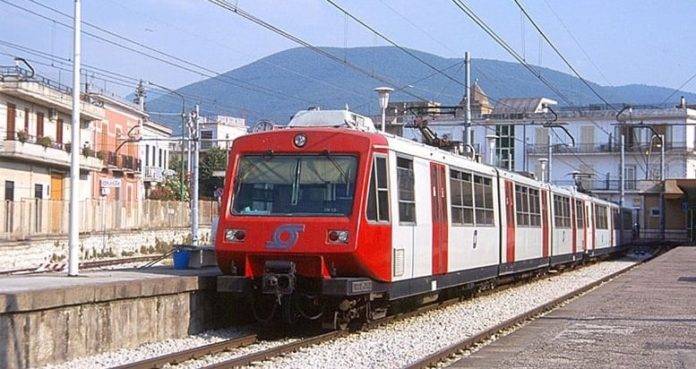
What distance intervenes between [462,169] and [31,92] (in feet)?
108

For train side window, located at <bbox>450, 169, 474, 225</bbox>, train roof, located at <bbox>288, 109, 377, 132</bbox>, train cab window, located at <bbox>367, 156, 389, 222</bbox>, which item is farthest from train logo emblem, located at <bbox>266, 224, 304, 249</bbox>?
train side window, located at <bbox>450, 169, 474, 225</bbox>

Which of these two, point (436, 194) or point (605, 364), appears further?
point (436, 194)

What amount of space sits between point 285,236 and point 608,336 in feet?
15.6

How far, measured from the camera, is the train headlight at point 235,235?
15328 millimetres

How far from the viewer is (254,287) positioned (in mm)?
15219

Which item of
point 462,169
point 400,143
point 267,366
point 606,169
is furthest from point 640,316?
point 606,169

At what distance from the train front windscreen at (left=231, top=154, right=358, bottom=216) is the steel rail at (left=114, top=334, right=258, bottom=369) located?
190cm

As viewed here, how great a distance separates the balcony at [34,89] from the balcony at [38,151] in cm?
180

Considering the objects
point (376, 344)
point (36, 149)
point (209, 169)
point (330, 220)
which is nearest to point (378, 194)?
point (330, 220)

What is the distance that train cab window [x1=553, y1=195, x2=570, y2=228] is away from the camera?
31.7 m

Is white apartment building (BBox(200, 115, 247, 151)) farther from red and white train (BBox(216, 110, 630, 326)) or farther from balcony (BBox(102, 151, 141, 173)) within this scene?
red and white train (BBox(216, 110, 630, 326))

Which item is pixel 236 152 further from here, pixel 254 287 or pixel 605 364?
pixel 605 364

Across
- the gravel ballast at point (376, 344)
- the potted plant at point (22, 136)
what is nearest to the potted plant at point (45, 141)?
the potted plant at point (22, 136)

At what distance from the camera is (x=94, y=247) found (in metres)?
41.9
